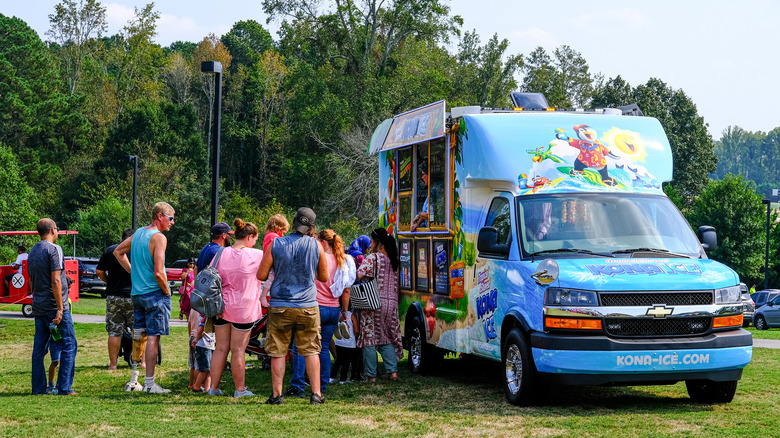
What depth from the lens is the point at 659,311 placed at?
8500 mm

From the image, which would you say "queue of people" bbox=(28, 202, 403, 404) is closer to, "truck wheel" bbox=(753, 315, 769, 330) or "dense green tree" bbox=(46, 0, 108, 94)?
"truck wheel" bbox=(753, 315, 769, 330)

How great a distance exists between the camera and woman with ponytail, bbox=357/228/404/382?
11.2m

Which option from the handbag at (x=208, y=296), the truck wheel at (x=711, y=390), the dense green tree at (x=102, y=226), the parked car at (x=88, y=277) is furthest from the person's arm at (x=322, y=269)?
the dense green tree at (x=102, y=226)

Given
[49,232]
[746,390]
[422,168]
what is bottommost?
[746,390]

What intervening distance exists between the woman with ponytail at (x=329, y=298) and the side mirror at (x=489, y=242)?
170 centimetres

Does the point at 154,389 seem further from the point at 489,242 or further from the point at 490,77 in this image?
the point at 490,77

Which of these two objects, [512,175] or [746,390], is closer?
[512,175]

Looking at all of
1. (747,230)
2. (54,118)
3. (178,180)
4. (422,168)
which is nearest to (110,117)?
(54,118)

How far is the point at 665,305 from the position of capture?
8.50 meters

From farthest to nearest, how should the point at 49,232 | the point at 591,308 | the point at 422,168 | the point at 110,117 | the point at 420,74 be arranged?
the point at 110,117
the point at 420,74
the point at 422,168
the point at 49,232
the point at 591,308

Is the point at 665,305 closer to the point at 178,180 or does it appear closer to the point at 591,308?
the point at 591,308

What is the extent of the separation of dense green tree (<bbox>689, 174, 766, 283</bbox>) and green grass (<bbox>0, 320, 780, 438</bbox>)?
5087 cm

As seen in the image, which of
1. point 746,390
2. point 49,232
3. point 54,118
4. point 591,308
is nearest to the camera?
point 591,308

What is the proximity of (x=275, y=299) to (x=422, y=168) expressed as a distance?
367cm
